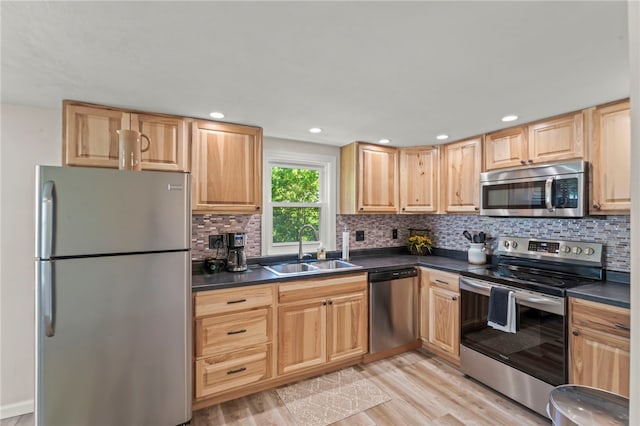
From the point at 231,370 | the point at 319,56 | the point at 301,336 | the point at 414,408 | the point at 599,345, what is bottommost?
the point at 414,408

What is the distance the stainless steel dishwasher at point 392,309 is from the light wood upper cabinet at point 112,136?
202 centimetres

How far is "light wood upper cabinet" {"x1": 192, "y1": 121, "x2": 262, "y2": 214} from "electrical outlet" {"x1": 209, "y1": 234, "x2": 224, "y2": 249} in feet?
1.19

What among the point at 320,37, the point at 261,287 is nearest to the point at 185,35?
the point at 320,37

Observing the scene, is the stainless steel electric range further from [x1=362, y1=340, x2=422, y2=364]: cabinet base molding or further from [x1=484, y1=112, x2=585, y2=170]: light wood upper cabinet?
[x1=484, y1=112, x2=585, y2=170]: light wood upper cabinet

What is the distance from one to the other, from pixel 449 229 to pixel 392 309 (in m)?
1.27

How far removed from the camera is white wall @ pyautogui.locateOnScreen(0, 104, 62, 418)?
214 cm

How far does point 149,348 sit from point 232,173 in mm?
1411

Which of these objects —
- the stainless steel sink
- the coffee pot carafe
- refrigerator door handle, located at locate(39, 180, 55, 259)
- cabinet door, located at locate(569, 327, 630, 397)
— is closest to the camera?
refrigerator door handle, located at locate(39, 180, 55, 259)

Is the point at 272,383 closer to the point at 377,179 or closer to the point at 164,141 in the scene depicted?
the point at 164,141


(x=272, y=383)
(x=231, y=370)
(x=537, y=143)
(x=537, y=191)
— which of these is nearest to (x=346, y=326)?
(x=272, y=383)

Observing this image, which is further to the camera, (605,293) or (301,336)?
(301,336)

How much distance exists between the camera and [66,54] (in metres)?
1.50

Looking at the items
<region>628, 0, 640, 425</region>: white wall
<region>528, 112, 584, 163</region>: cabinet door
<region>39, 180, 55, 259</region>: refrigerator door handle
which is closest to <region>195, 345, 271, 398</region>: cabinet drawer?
<region>39, 180, 55, 259</region>: refrigerator door handle

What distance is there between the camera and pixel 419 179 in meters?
3.46
